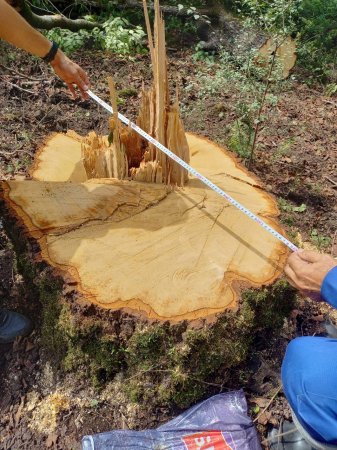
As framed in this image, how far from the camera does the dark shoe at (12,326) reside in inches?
101

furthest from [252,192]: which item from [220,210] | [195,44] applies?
[195,44]

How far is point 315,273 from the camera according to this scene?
68.9 inches

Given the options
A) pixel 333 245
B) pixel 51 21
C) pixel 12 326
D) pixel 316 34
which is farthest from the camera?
pixel 316 34

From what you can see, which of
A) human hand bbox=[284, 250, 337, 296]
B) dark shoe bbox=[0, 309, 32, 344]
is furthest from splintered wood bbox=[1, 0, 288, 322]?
dark shoe bbox=[0, 309, 32, 344]

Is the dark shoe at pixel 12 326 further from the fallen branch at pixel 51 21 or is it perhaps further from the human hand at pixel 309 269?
the fallen branch at pixel 51 21

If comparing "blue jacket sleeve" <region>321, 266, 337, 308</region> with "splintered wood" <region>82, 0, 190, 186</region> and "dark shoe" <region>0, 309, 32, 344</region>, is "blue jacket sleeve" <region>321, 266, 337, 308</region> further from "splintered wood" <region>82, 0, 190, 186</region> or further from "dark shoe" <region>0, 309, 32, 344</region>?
"dark shoe" <region>0, 309, 32, 344</region>

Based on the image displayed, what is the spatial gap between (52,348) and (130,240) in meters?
0.86

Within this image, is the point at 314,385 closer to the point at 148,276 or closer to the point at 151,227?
the point at 148,276

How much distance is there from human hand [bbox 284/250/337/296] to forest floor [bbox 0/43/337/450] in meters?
0.68

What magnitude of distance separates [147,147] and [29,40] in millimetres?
889

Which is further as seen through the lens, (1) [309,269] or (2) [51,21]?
(2) [51,21]

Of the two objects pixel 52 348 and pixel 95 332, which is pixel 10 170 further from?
pixel 95 332

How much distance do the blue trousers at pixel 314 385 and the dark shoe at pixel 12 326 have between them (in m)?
1.60

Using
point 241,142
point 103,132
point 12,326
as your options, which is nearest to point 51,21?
point 103,132
